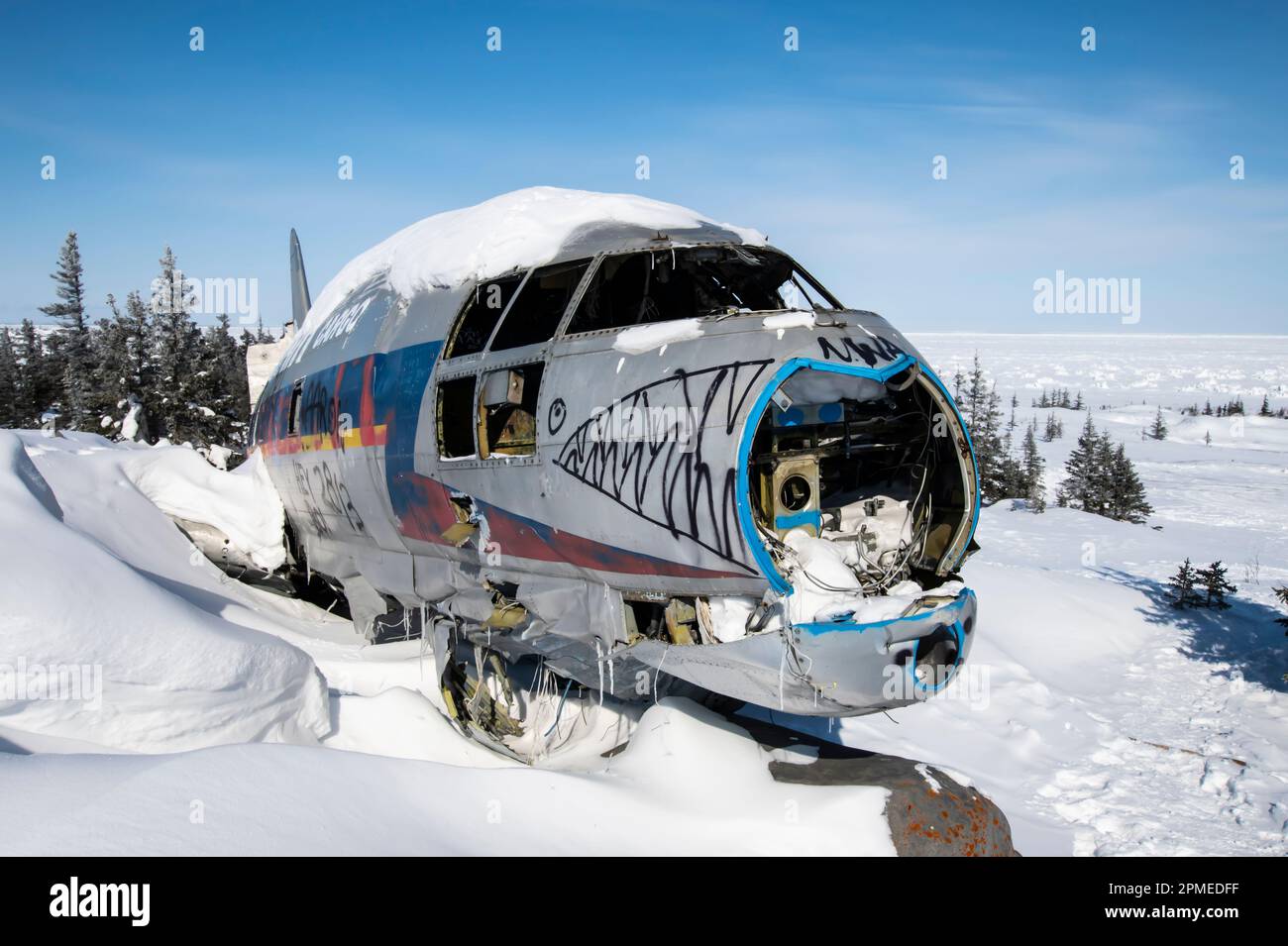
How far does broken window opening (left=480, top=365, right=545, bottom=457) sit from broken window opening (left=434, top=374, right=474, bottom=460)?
0.80 ft

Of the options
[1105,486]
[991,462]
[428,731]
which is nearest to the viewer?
[428,731]

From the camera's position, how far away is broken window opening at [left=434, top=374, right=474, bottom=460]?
6816 millimetres

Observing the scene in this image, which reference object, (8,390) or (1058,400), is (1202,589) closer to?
(8,390)

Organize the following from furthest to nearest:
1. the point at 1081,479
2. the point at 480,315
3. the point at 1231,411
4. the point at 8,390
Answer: the point at 1231,411 < the point at 8,390 < the point at 1081,479 < the point at 480,315

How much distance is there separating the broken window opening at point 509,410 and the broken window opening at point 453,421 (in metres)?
0.25

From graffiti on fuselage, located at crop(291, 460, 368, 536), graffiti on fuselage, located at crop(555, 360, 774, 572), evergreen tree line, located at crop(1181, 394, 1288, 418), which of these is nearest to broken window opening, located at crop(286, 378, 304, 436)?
graffiti on fuselage, located at crop(291, 460, 368, 536)

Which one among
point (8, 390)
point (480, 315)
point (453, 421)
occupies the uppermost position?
point (8, 390)

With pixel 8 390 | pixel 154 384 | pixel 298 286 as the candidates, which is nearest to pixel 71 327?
pixel 8 390

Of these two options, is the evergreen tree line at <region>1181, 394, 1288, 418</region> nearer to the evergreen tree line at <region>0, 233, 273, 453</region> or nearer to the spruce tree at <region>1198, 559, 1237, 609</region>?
the spruce tree at <region>1198, 559, 1237, 609</region>

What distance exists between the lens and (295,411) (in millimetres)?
10367

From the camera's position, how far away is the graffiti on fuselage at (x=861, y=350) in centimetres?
489

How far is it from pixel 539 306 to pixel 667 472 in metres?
2.71

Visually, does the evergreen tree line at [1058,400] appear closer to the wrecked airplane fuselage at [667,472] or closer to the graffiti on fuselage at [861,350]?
the wrecked airplane fuselage at [667,472]
